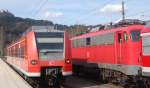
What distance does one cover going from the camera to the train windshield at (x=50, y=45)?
2133 centimetres

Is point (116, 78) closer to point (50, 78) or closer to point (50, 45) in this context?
point (50, 78)

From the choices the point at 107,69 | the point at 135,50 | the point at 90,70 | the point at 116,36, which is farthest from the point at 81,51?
the point at 135,50

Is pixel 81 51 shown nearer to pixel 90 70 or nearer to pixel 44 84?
pixel 90 70

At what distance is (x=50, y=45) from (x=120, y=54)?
3439 millimetres

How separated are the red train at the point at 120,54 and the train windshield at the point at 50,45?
2883 millimetres

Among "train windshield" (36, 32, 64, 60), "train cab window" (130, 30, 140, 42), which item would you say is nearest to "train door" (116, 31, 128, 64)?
"train cab window" (130, 30, 140, 42)

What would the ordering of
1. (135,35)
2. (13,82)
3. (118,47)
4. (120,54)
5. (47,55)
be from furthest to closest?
(118,47) < (13,82) < (120,54) < (47,55) < (135,35)

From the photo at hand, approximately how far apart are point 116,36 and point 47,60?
3.77 metres

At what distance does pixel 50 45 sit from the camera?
2158 cm

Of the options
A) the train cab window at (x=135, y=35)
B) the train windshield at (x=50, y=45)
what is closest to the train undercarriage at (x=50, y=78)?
the train windshield at (x=50, y=45)

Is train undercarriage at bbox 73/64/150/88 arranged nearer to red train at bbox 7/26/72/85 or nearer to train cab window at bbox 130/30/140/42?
train cab window at bbox 130/30/140/42

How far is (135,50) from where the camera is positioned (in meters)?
20.1

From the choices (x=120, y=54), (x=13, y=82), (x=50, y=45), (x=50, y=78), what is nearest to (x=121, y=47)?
(x=120, y=54)

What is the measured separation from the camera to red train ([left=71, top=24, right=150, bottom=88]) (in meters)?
18.2
